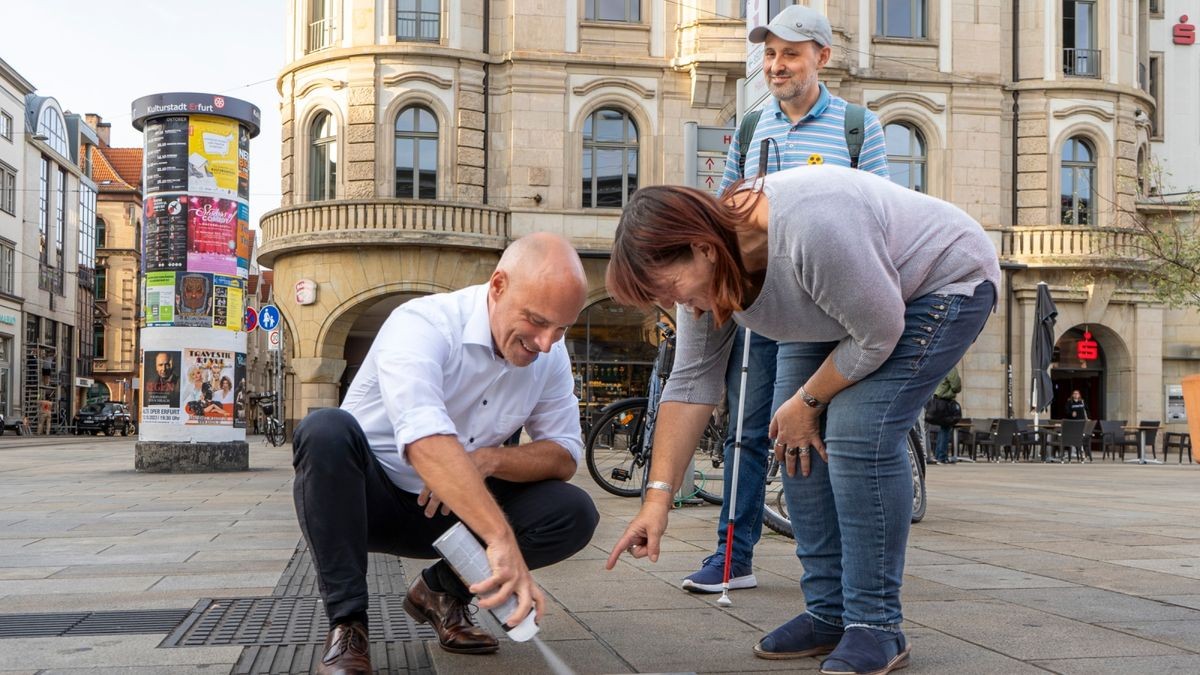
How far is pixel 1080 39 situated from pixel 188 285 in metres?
21.0

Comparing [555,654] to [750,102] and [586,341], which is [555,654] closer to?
[750,102]

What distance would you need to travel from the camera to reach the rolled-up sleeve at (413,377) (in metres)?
3.09

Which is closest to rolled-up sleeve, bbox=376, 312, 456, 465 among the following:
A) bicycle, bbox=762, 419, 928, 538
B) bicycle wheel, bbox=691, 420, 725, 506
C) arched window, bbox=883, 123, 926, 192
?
bicycle, bbox=762, 419, 928, 538

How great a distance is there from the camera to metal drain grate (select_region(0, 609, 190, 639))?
4.32 metres

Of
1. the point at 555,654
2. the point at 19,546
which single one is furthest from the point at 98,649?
the point at 19,546

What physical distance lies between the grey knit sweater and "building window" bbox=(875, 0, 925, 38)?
2548 centimetres

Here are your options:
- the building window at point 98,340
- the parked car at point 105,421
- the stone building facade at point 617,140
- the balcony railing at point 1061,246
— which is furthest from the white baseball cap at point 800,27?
the building window at point 98,340

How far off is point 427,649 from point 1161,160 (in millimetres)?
33310

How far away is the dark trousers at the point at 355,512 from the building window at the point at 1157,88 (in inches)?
1331

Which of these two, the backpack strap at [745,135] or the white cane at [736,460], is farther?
the backpack strap at [745,135]

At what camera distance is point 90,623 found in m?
4.51

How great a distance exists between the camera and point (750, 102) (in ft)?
25.5

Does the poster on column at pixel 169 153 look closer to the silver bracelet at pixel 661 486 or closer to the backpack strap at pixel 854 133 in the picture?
the backpack strap at pixel 854 133

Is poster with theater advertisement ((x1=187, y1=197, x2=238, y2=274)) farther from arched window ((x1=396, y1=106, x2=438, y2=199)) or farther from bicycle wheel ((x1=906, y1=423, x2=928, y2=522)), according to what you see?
arched window ((x1=396, y1=106, x2=438, y2=199))
